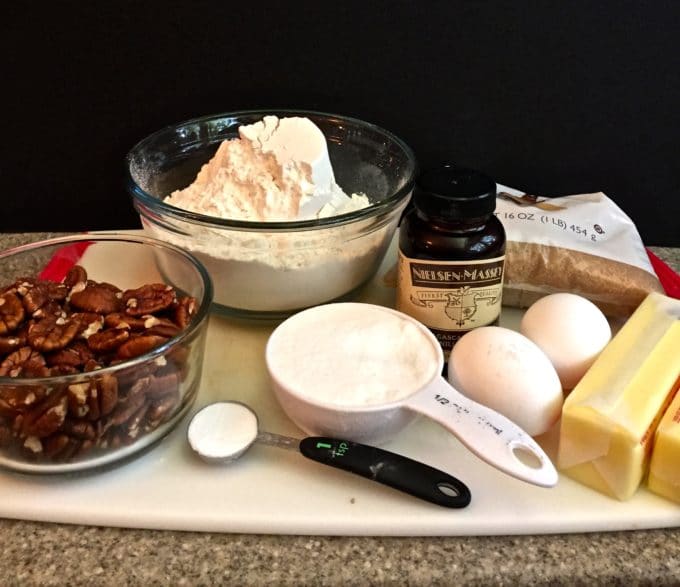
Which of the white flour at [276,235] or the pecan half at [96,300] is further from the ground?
the white flour at [276,235]

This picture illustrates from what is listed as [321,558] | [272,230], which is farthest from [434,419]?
[272,230]

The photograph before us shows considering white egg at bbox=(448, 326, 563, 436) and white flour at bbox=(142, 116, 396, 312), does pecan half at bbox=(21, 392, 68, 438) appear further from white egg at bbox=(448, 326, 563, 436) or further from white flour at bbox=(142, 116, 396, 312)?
white egg at bbox=(448, 326, 563, 436)

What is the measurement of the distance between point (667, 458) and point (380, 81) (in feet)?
1.91

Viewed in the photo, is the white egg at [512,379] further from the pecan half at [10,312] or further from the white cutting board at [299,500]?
the pecan half at [10,312]

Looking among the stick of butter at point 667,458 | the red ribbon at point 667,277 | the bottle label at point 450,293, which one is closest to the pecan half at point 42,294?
the bottle label at point 450,293

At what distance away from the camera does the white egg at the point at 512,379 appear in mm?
667

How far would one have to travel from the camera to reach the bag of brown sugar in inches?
33.3

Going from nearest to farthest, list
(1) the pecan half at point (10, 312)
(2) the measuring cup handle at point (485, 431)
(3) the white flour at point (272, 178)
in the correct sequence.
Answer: (2) the measuring cup handle at point (485, 431) < (1) the pecan half at point (10, 312) < (3) the white flour at point (272, 178)

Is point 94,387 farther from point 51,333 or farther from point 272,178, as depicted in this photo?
point 272,178

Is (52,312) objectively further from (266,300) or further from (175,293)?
(266,300)

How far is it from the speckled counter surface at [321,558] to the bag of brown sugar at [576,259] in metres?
0.30

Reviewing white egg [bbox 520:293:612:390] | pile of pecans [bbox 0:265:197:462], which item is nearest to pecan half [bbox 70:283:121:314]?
pile of pecans [bbox 0:265:197:462]

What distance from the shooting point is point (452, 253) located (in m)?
0.74

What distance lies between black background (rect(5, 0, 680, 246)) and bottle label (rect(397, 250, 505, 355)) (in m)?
0.30
